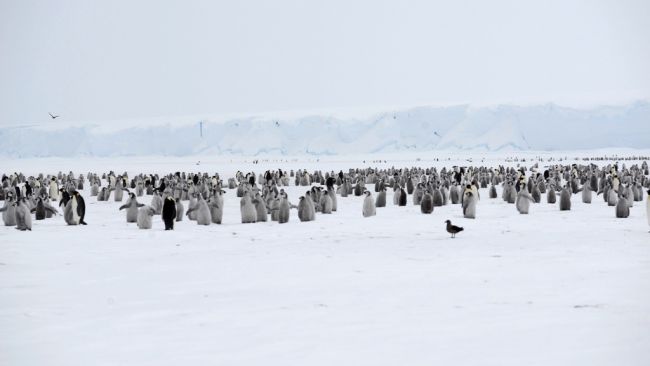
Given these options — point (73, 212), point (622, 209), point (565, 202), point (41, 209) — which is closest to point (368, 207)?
point (565, 202)

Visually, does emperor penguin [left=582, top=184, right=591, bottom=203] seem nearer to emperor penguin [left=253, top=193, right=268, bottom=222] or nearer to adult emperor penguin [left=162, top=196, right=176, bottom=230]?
emperor penguin [left=253, top=193, right=268, bottom=222]

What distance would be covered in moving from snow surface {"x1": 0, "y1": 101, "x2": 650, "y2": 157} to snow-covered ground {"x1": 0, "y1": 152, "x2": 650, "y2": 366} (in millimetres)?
53665

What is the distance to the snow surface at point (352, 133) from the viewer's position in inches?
2447

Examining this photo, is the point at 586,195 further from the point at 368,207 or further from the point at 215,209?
A: the point at 215,209

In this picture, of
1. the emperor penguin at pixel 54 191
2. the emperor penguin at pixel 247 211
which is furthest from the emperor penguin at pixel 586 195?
the emperor penguin at pixel 54 191

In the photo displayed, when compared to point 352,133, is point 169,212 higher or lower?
lower

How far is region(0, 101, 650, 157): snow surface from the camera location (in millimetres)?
62156

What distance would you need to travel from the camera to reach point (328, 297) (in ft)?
19.7

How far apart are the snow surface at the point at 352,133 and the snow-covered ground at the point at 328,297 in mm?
53665

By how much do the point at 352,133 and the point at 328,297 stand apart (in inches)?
2428

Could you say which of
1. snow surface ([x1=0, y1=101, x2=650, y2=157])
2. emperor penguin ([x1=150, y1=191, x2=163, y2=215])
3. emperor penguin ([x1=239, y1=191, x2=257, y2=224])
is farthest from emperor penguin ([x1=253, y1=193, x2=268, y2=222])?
snow surface ([x1=0, y1=101, x2=650, y2=157])

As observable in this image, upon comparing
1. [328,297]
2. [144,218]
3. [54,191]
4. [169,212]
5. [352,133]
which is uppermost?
[352,133]

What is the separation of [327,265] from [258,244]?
6.85 feet

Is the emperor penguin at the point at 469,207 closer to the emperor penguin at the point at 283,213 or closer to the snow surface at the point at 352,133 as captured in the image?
the emperor penguin at the point at 283,213
